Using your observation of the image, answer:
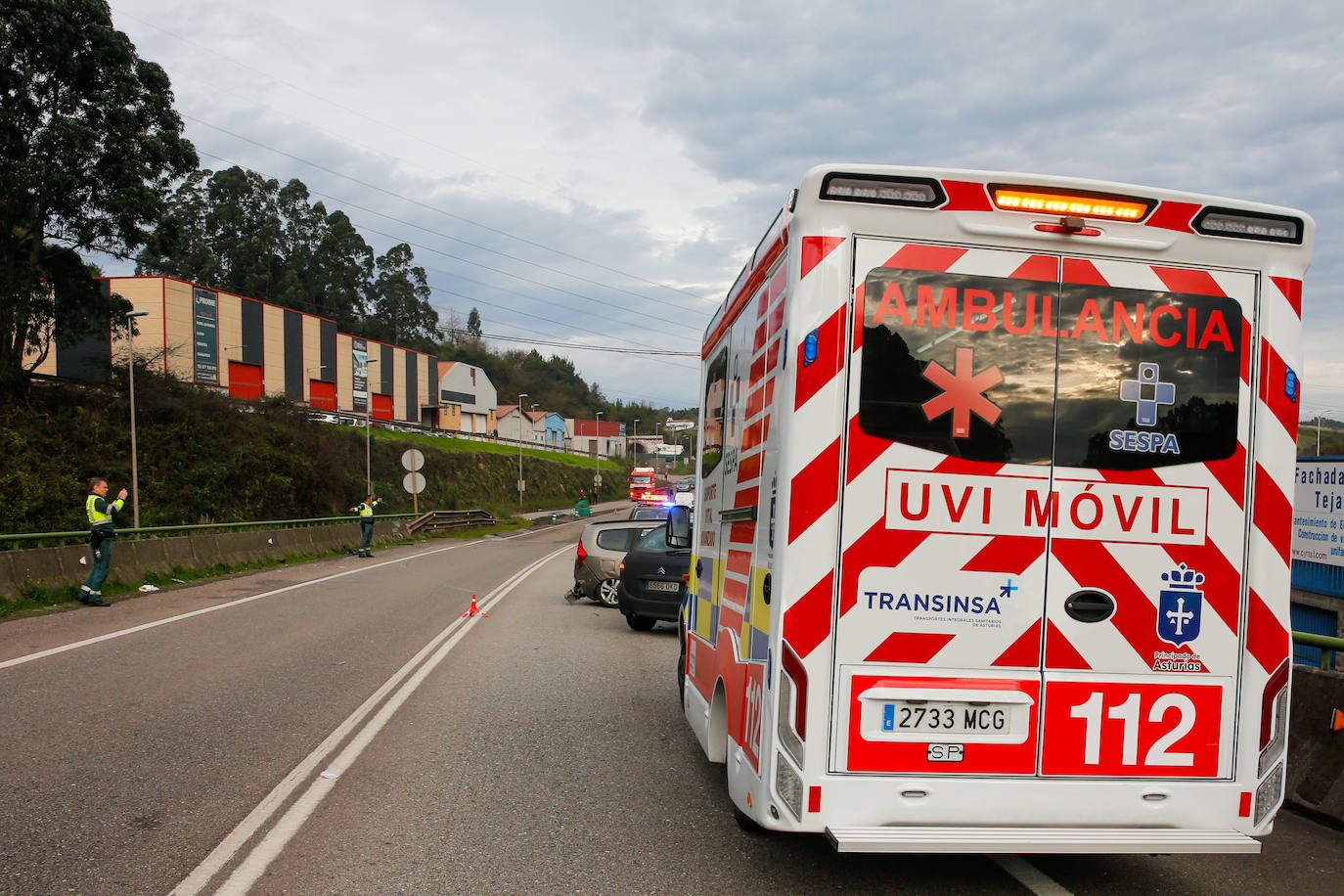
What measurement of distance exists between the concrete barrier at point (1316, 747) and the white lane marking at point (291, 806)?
5749 mm

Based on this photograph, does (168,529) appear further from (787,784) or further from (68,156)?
(787,784)

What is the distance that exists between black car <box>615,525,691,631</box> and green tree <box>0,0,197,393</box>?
906 inches

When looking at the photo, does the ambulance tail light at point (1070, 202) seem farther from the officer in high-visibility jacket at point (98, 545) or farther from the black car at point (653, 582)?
the officer in high-visibility jacket at point (98, 545)

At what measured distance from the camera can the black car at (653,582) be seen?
13.6m

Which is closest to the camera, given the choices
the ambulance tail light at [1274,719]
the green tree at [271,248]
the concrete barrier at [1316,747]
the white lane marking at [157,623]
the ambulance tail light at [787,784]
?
the ambulance tail light at [787,784]

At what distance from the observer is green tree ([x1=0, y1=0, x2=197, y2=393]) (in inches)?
1112

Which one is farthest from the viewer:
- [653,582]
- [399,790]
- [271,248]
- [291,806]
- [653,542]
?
[271,248]

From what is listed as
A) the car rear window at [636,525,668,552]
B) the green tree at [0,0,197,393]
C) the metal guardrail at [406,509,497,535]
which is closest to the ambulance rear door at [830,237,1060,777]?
the car rear window at [636,525,668,552]

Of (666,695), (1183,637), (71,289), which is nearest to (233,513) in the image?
(71,289)

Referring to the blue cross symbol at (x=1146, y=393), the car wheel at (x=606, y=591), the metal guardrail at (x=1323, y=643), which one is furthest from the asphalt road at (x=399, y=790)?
the car wheel at (x=606, y=591)

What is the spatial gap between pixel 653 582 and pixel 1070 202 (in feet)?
33.0

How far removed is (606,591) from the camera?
17.1 meters

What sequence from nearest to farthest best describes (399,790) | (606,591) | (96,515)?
(399,790) < (96,515) < (606,591)

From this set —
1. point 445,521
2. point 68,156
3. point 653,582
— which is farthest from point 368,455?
point 653,582
